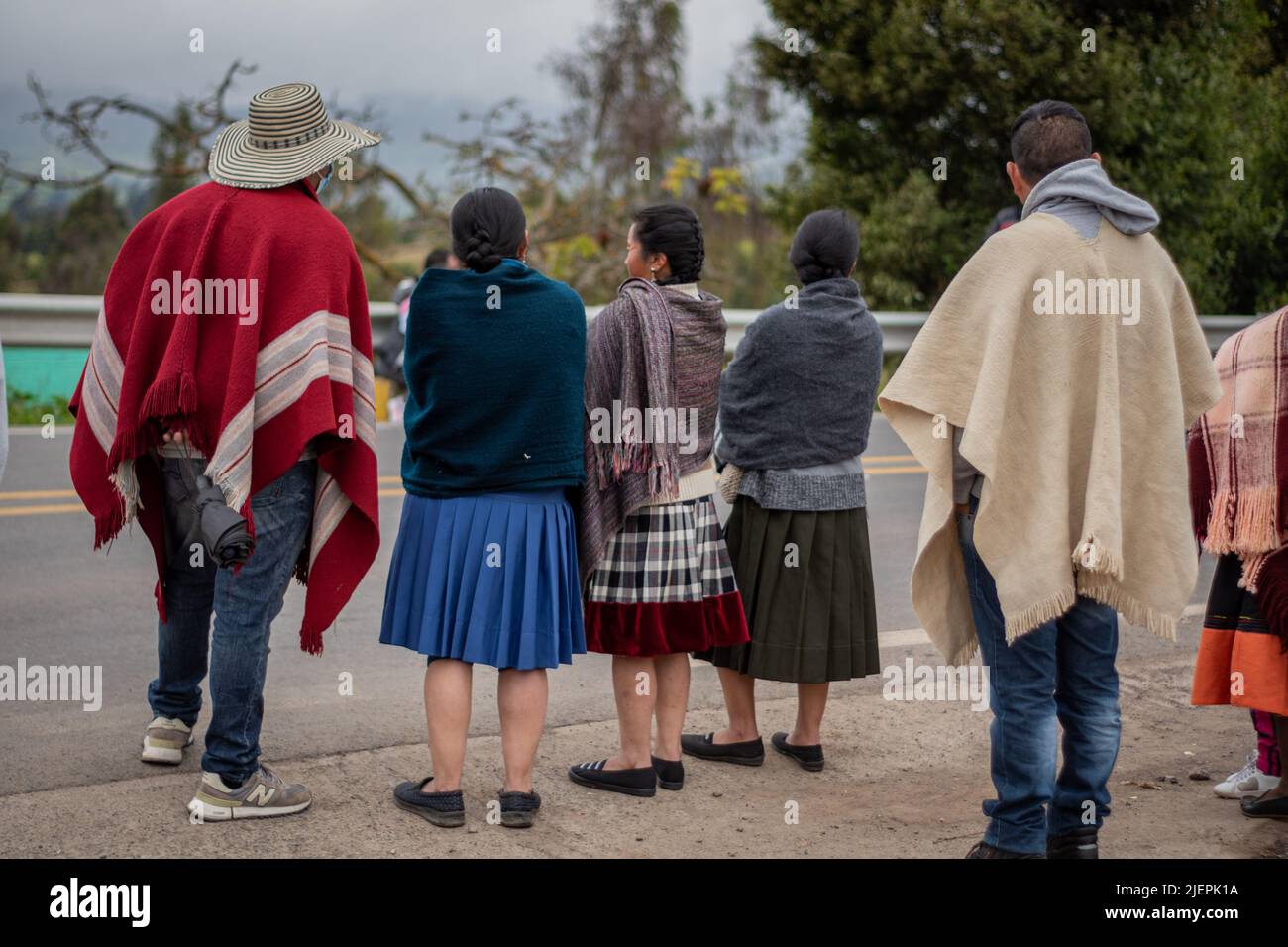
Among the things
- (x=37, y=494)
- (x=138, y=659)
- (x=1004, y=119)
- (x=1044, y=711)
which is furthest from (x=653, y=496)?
(x=1004, y=119)

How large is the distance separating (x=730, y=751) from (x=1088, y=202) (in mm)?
2250

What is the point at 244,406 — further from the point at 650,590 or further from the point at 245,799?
the point at 650,590

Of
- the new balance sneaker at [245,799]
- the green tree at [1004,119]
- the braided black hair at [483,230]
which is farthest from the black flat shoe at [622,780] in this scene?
the green tree at [1004,119]

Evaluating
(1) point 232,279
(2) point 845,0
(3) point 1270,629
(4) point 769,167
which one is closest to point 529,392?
(1) point 232,279

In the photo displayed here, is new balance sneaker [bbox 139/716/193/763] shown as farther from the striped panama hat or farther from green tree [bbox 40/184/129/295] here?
green tree [bbox 40/184/129/295]

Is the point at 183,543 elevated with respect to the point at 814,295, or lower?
lower

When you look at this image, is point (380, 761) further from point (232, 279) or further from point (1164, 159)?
point (1164, 159)

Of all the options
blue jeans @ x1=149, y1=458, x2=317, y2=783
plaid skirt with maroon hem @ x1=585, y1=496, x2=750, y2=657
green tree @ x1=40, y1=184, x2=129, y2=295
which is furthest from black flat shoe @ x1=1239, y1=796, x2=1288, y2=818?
green tree @ x1=40, y1=184, x2=129, y2=295

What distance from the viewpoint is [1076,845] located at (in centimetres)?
405

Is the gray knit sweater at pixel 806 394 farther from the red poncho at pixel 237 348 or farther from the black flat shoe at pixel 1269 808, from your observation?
the black flat shoe at pixel 1269 808

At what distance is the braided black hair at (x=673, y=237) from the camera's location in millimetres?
4645

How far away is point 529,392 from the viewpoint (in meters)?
4.30

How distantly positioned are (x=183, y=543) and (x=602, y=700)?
1889 millimetres

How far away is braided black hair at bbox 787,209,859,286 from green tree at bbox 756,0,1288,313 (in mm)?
10724
